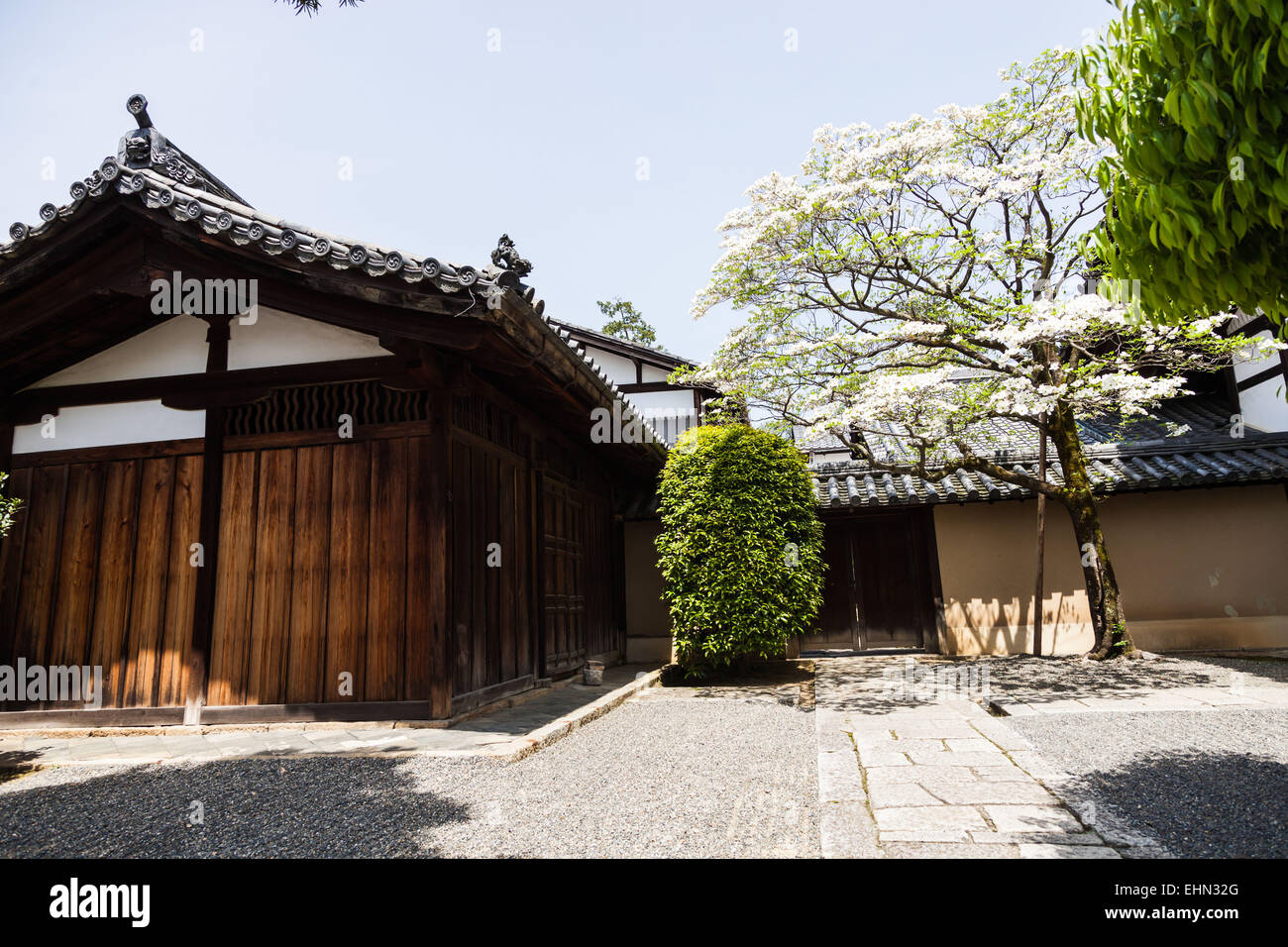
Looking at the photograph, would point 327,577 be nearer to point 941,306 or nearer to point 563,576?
point 563,576

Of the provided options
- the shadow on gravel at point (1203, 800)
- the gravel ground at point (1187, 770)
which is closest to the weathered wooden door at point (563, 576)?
the gravel ground at point (1187, 770)

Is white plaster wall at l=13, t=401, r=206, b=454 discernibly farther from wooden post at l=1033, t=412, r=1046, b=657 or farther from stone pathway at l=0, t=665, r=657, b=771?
wooden post at l=1033, t=412, r=1046, b=657

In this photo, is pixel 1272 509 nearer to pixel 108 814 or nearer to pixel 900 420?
pixel 900 420

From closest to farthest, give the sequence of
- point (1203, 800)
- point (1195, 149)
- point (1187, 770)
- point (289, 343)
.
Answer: point (1195, 149)
point (1203, 800)
point (1187, 770)
point (289, 343)

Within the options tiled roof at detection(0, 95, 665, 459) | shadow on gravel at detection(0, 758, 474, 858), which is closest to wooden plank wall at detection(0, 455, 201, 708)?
shadow on gravel at detection(0, 758, 474, 858)

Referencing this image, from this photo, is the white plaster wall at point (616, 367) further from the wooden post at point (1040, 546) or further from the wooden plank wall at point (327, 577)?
the wooden plank wall at point (327, 577)

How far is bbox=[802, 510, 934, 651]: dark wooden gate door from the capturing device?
11633 millimetres

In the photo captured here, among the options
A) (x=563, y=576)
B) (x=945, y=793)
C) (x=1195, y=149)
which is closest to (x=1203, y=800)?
(x=945, y=793)

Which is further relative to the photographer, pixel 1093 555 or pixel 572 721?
pixel 1093 555

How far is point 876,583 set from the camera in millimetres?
11875

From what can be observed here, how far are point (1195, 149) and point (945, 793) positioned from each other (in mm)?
3254

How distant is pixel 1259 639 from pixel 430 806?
11.9m

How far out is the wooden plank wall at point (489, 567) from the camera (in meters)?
5.93

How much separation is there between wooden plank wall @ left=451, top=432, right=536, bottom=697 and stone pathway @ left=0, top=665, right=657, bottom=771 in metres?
0.51
